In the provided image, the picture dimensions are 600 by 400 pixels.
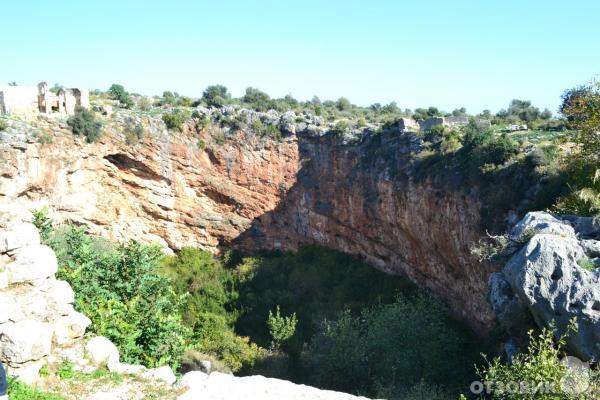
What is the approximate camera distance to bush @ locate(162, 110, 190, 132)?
25.9 metres

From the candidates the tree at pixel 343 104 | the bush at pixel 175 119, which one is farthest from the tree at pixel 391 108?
the bush at pixel 175 119

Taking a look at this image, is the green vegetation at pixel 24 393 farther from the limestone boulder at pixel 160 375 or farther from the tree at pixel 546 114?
the tree at pixel 546 114

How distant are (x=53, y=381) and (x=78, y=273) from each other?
389 cm

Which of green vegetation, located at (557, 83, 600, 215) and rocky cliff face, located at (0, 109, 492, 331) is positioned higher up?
green vegetation, located at (557, 83, 600, 215)

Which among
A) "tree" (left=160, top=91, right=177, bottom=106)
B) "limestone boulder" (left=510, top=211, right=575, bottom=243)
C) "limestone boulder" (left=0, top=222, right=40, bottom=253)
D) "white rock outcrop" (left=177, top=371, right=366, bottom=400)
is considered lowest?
"white rock outcrop" (left=177, top=371, right=366, bottom=400)

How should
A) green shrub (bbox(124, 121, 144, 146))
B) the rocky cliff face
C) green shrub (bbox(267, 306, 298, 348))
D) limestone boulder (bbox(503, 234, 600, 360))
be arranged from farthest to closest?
1. green shrub (bbox(124, 121, 144, 146))
2. the rocky cliff face
3. green shrub (bbox(267, 306, 298, 348))
4. limestone boulder (bbox(503, 234, 600, 360))

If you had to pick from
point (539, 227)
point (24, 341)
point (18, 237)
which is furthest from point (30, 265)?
point (539, 227)

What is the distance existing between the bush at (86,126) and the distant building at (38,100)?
1.03m

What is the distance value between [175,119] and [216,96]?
5536 mm

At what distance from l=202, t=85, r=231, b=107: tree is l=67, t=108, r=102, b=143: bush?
24.9 ft

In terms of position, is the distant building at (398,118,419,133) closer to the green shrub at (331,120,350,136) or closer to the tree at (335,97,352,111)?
the green shrub at (331,120,350,136)

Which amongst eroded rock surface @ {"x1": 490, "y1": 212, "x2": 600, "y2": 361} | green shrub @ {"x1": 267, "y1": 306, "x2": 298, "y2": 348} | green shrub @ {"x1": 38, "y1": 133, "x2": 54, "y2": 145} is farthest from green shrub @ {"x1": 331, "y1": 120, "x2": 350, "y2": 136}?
eroded rock surface @ {"x1": 490, "y1": 212, "x2": 600, "y2": 361}

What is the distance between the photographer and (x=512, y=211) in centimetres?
1518

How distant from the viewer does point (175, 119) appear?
25891mm
